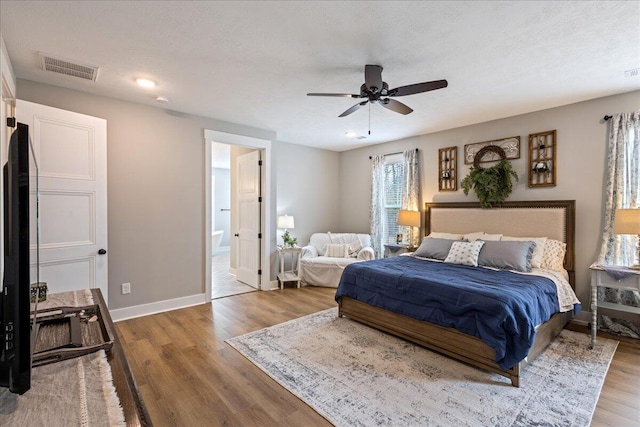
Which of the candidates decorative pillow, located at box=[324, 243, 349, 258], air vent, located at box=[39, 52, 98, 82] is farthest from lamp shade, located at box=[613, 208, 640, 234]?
air vent, located at box=[39, 52, 98, 82]

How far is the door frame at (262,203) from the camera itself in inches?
171

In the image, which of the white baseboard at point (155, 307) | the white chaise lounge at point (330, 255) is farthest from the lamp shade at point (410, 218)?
the white baseboard at point (155, 307)

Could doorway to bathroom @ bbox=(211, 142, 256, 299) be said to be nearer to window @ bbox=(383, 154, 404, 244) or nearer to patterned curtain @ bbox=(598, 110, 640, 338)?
window @ bbox=(383, 154, 404, 244)

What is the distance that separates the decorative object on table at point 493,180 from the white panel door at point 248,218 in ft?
10.9

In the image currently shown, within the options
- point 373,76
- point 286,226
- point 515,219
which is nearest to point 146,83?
point 373,76

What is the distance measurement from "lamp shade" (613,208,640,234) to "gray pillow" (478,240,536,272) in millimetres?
783

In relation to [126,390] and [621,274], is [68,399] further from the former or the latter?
[621,274]

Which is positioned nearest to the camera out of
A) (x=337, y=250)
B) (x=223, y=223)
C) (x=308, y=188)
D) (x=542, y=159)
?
(x=542, y=159)

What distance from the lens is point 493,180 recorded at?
4207mm

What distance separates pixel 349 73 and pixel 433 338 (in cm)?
261

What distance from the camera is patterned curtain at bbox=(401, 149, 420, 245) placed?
5.25 metres

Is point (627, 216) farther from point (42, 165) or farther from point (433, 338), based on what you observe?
point (42, 165)

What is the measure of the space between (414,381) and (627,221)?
2.63 m

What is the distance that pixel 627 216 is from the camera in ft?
9.81
